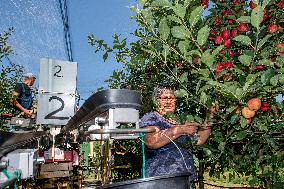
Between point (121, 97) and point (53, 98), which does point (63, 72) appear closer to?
point (53, 98)

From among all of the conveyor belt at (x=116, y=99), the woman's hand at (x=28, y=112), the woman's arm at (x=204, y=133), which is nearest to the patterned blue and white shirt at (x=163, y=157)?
the woman's arm at (x=204, y=133)

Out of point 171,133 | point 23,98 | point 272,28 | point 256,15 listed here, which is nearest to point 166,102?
point 171,133

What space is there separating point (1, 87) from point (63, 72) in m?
3.38

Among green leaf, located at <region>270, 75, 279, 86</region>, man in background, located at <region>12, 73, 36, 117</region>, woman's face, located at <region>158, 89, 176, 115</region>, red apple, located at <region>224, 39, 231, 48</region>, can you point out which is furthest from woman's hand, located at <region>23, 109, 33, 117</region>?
green leaf, located at <region>270, 75, 279, 86</region>

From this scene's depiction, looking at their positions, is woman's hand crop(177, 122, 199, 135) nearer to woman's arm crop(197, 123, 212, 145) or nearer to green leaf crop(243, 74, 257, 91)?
woman's arm crop(197, 123, 212, 145)

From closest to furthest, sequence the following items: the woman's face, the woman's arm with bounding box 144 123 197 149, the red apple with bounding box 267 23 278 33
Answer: the red apple with bounding box 267 23 278 33
the woman's arm with bounding box 144 123 197 149
the woman's face

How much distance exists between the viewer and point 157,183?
1182mm

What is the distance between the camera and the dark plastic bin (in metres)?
1.14

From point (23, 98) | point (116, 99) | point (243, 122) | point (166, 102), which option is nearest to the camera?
point (116, 99)

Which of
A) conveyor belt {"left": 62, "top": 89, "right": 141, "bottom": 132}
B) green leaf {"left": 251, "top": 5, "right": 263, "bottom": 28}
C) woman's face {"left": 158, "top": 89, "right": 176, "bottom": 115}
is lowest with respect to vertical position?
conveyor belt {"left": 62, "top": 89, "right": 141, "bottom": 132}

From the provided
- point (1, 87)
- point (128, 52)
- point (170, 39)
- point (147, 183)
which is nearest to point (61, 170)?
point (1, 87)

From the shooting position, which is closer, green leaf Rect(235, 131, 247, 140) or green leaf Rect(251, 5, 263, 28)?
green leaf Rect(251, 5, 263, 28)

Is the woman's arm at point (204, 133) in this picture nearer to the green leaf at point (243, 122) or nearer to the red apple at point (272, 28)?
the green leaf at point (243, 122)

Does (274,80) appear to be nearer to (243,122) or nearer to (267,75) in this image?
(267,75)
